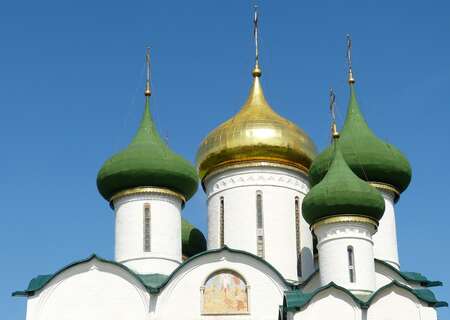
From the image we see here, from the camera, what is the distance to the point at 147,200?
66.4ft

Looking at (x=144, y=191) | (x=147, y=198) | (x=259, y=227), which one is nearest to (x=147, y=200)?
(x=147, y=198)

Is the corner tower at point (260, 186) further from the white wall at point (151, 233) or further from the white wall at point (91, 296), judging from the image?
the white wall at point (91, 296)

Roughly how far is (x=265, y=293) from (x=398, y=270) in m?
2.81

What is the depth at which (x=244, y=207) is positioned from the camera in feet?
69.1

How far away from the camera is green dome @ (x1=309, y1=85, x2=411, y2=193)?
21219 mm

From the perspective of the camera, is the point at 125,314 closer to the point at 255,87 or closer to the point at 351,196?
the point at 351,196

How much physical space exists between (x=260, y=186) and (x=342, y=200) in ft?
9.15

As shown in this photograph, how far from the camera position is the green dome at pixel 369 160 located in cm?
2122

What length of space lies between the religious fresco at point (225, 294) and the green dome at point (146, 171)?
2158 mm

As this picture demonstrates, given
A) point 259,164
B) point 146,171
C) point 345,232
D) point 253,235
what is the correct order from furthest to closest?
point 259,164
point 253,235
point 146,171
point 345,232

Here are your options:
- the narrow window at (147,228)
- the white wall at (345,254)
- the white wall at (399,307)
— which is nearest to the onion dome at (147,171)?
the narrow window at (147,228)

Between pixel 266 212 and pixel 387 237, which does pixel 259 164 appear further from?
pixel 387 237

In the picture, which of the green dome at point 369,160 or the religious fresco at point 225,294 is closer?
the religious fresco at point 225,294

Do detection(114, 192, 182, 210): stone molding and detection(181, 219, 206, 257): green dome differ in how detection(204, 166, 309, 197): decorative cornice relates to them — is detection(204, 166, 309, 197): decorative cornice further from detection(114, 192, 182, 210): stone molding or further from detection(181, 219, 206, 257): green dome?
detection(181, 219, 206, 257): green dome
